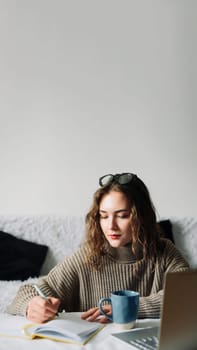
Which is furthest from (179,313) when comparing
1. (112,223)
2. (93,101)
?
(93,101)

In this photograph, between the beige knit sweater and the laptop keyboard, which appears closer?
the laptop keyboard

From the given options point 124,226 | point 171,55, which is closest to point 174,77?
point 171,55

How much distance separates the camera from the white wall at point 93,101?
8.49 ft

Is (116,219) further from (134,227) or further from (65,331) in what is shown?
(65,331)

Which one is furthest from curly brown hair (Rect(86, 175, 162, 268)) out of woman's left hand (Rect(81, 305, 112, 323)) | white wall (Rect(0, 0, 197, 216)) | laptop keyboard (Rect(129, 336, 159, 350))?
white wall (Rect(0, 0, 197, 216))

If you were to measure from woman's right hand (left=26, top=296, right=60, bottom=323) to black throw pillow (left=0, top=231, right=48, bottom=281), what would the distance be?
3.89 ft

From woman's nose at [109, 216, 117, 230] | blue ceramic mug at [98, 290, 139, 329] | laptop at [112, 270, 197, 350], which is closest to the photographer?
laptop at [112, 270, 197, 350]

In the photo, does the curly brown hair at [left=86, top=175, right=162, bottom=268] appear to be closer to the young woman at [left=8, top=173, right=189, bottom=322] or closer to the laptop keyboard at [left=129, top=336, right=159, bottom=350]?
the young woman at [left=8, top=173, right=189, bottom=322]

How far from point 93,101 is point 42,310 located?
1578 mm

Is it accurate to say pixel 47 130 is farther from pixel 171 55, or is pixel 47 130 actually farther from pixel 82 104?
pixel 171 55

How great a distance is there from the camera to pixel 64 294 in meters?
1.50

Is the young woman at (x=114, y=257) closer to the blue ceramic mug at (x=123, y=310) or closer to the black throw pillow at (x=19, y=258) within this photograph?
the blue ceramic mug at (x=123, y=310)

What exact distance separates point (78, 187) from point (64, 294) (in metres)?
1.17

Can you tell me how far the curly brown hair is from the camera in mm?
1516
